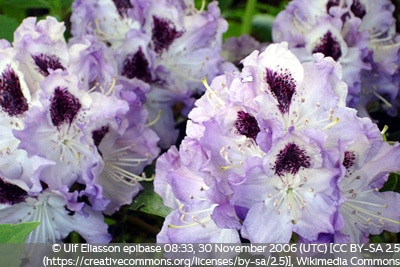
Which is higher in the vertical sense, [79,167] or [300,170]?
[300,170]

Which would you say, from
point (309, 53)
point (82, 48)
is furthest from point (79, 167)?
A: point (309, 53)

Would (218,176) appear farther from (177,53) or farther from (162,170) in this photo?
(177,53)

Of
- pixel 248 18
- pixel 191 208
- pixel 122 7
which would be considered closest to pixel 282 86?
pixel 191 208

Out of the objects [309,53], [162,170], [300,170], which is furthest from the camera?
[309,53]

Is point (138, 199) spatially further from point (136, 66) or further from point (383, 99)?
point (383, 99)

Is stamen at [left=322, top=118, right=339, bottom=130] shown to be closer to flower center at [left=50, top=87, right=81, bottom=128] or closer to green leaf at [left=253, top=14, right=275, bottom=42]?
flower center at [left=50, top=87, right=81, bottom=128]
